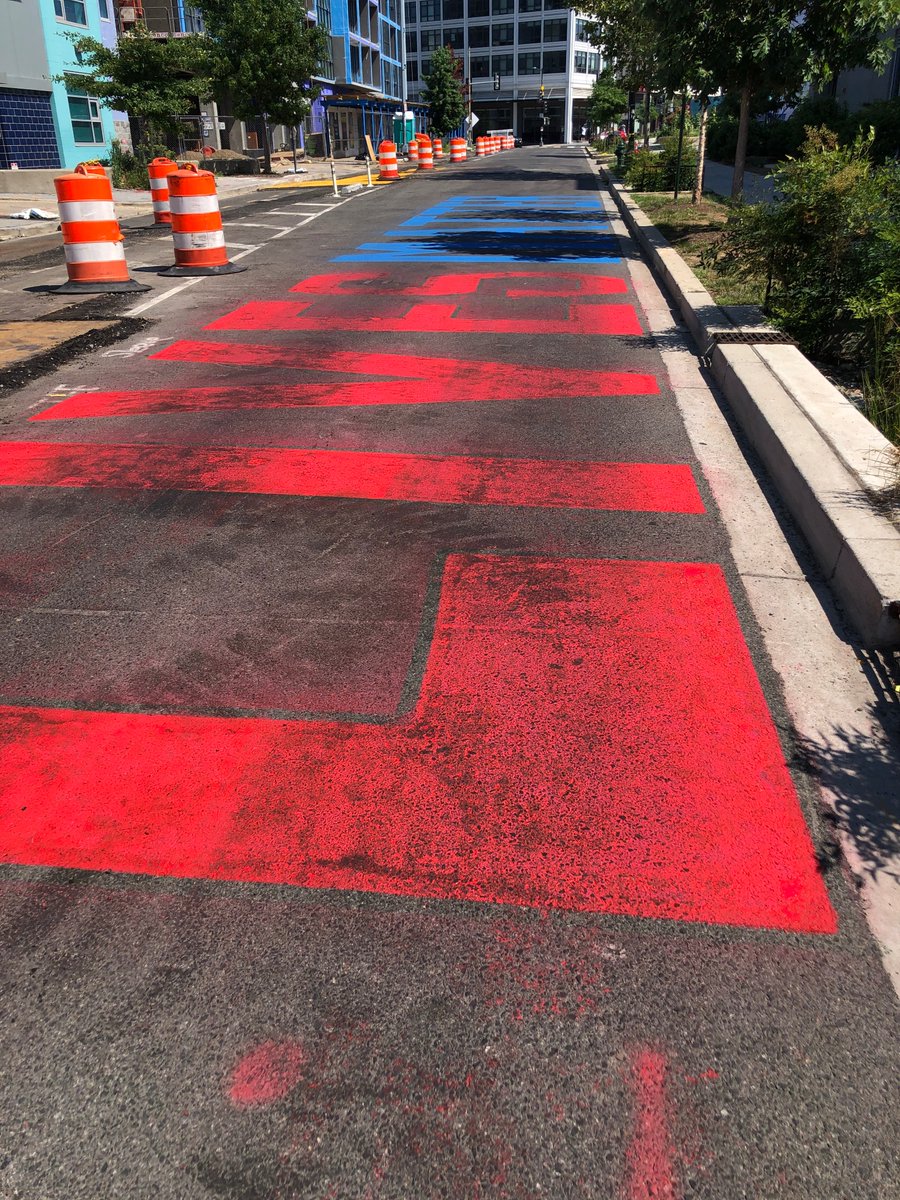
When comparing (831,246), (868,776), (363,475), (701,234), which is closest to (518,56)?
(701,234)

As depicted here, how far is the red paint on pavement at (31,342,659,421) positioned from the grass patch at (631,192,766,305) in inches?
88.4

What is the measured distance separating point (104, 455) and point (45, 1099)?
4718 millimetres

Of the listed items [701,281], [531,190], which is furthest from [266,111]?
[701,281]

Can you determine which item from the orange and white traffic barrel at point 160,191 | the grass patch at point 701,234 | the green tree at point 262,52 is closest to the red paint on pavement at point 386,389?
the grass patch at point 701,234

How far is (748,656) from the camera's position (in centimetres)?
365

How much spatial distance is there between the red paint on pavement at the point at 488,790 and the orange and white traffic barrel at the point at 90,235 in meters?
9.23

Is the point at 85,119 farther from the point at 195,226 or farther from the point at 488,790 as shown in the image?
the point at 488,790

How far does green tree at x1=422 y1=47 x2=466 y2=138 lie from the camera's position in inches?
3349

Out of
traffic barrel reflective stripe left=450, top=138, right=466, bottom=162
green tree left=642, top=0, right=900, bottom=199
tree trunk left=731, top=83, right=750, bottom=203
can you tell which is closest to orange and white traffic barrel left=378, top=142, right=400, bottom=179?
traffic barrel reflective stripe left=450, top=138, right=466, bottom=162

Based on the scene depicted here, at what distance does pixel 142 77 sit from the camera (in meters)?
30.1

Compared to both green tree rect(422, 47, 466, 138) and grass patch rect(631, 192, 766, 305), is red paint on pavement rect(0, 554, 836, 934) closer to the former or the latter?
grass patch rect(631, 192, 766, 305)

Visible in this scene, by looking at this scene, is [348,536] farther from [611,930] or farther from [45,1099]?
[45,1099]

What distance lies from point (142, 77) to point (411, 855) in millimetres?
34080

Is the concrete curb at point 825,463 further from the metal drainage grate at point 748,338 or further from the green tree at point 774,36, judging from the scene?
the green tree at point 774,36
